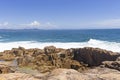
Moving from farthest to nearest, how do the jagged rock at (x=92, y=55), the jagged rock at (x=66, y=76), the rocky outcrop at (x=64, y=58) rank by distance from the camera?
the rocky outcrop at (x=64, y=58), the jagged rock at (x=92, y=55), the jagged rock at (x=66, y=76)

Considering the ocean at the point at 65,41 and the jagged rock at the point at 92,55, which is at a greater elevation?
the jagged rock at the point at 92,55

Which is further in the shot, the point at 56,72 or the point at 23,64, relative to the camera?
the point at 23,64

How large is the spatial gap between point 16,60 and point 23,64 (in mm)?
1961

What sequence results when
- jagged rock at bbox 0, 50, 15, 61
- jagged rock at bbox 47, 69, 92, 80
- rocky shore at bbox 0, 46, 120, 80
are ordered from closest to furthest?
1. jagged rock at bbox 47, 69, 92, 80
2. rocky shore at bbox 0, 46, 120, 80
3. jagged rock at bbox 0, 50, 15, 61

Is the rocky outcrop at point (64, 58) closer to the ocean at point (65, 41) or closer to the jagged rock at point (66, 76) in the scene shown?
the jagged rock at point (66, 76)

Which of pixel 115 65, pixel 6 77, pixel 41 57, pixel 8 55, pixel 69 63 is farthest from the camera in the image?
pixel 8 55

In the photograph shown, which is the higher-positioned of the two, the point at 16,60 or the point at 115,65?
the point at 115,65

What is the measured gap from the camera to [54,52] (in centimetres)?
2470

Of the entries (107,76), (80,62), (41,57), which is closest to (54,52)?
(41,57)

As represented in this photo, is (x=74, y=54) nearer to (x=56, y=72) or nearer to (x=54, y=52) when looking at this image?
(x=54, y=52)

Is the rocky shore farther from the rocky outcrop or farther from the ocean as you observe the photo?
the ocean

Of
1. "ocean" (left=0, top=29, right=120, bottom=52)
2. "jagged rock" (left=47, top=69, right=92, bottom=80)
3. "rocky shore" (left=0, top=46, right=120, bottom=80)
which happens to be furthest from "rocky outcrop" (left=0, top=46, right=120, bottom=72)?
"ocean" (left=0, top=29, right=120, bottom=52)

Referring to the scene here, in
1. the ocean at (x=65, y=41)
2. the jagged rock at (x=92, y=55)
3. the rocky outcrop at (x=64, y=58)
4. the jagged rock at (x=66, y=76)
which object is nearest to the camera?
the jagged rock at (x=66, y=76)

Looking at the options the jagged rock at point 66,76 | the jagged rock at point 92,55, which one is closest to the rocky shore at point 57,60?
the jagged rock at point 92,55
